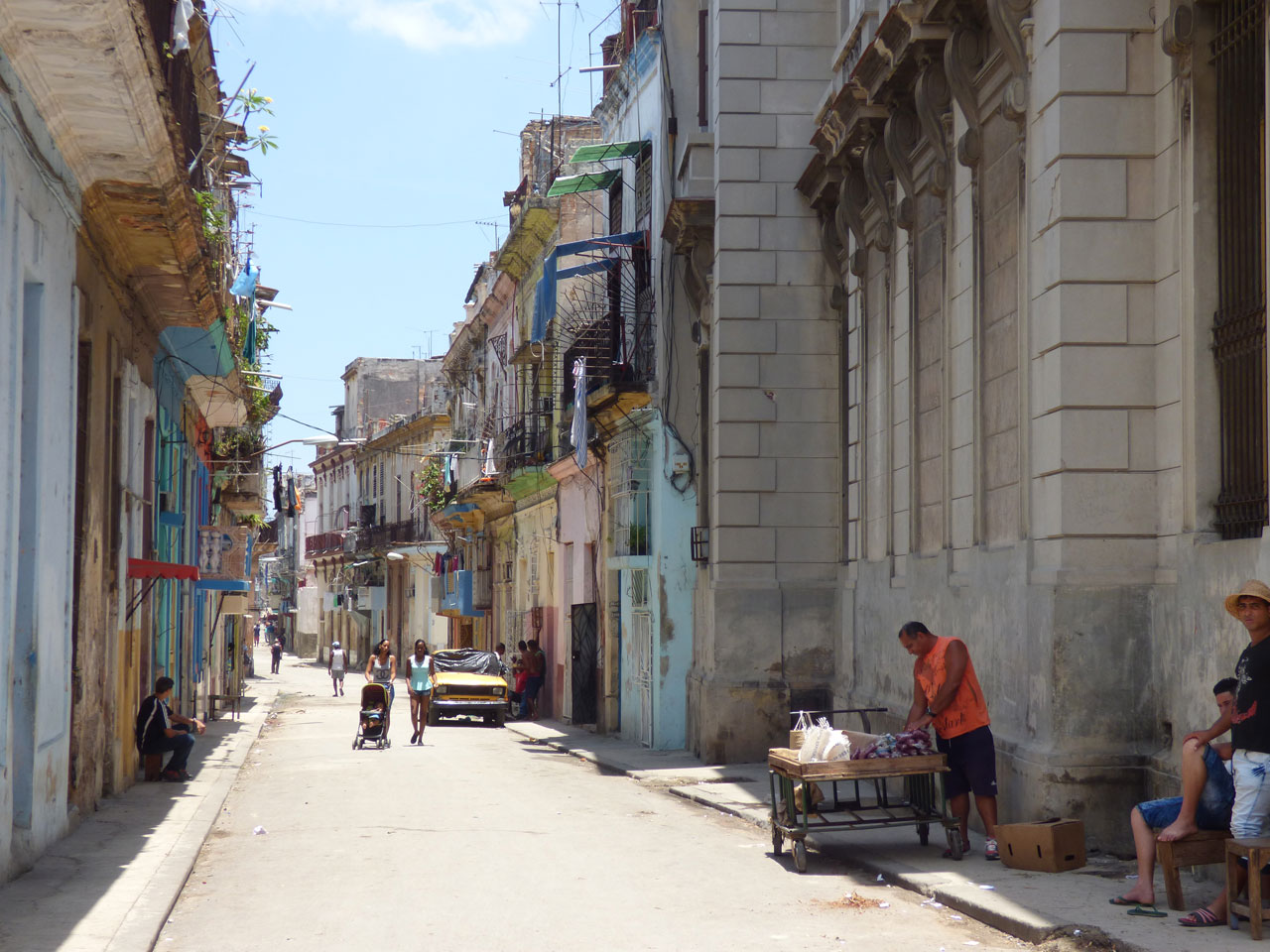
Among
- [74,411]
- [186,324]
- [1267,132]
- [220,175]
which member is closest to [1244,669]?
[1267,132]

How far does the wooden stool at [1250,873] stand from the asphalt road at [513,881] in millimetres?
1065

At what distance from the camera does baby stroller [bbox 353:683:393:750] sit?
905 inches

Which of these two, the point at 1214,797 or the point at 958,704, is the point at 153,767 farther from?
the point at 1214,797

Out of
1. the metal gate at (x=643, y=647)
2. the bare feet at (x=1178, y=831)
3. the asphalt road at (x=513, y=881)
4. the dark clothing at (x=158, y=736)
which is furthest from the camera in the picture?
the metal gate at (x=643, y=647)

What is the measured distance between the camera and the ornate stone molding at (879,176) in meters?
15.3

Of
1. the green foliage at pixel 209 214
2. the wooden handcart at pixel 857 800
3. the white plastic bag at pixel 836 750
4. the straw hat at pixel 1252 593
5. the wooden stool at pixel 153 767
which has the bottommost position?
the wooden stool at pixel 153 767

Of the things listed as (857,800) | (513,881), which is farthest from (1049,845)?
(513,881)

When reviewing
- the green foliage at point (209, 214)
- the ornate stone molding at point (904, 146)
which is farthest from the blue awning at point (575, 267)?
the ornate stone molding at point (904, 146)

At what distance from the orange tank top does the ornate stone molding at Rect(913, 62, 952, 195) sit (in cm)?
479

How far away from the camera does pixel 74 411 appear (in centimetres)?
1188

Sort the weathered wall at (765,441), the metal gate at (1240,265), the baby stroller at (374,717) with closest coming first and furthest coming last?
1. the metal gate at (1240,265)
2. the weathered wall at (765,441)
3. the baby stroller at (374,717)

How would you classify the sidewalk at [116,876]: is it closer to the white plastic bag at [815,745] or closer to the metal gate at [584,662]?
the white plastic bag at [815,745]

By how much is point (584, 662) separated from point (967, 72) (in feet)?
55.5

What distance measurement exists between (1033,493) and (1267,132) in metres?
3.08
